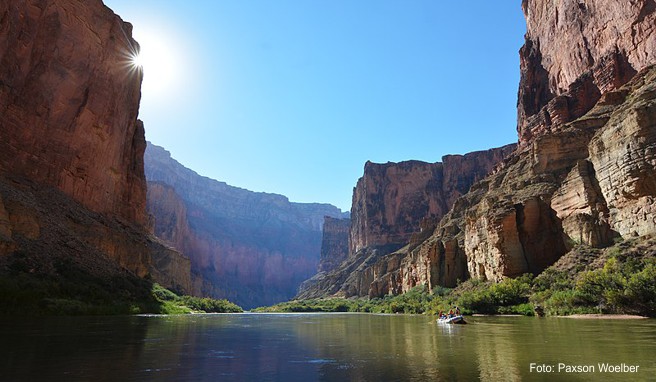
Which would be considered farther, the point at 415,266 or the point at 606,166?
the point at 415,266

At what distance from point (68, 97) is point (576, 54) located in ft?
281

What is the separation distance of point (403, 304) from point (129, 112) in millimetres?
54073

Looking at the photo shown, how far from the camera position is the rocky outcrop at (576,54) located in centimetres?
6316

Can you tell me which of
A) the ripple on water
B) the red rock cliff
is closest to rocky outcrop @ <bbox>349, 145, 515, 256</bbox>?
the red rock cliff

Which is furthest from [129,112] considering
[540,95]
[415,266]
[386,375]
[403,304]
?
[540,95]

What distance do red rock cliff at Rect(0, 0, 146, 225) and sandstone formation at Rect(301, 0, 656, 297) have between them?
5304cm

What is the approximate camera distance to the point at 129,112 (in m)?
70.6

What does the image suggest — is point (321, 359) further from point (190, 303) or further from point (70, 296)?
point (190, 303)

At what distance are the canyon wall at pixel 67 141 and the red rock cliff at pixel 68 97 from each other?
0.13m

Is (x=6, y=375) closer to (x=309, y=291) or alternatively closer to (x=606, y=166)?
(x=606, y=166)

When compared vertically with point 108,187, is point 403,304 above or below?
below

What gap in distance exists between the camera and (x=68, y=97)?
5447 cm

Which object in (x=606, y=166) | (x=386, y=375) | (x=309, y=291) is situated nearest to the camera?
(x=386, y=375)

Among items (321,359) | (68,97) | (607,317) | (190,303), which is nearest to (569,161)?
(607,317)
